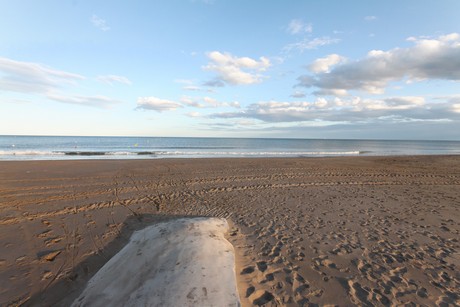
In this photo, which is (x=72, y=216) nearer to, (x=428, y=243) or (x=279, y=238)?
(x=279, y=238)

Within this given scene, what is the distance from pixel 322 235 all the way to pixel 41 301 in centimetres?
599

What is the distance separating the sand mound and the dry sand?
1.56ft

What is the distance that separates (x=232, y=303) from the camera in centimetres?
339

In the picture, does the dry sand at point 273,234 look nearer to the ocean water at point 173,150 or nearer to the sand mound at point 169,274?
the sand mound at point 169,274

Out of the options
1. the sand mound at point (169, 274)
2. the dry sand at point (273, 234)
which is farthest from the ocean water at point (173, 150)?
the sand mound at point (169, 274)

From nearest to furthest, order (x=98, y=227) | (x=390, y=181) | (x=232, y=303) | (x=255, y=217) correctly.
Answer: (x=232, y=303), (x=98, y=227), (x=255, y=217), (x=390, y=181)

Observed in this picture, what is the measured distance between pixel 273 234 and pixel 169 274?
3351 millimetres

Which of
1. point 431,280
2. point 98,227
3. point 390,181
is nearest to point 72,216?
point 98,227

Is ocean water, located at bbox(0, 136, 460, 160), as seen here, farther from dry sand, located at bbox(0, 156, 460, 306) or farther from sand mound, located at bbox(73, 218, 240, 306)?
sand mound, located at bbox(73, 218, 240, 306)

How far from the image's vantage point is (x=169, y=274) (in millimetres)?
3799

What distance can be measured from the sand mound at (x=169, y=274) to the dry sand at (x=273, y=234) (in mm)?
476

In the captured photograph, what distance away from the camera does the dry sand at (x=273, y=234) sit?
4227 millimetres

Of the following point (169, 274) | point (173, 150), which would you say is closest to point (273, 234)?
point (169, 274)

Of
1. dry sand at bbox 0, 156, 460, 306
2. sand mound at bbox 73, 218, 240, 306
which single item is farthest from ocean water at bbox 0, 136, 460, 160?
sand mound at bbox 73, 218, 240, 306
